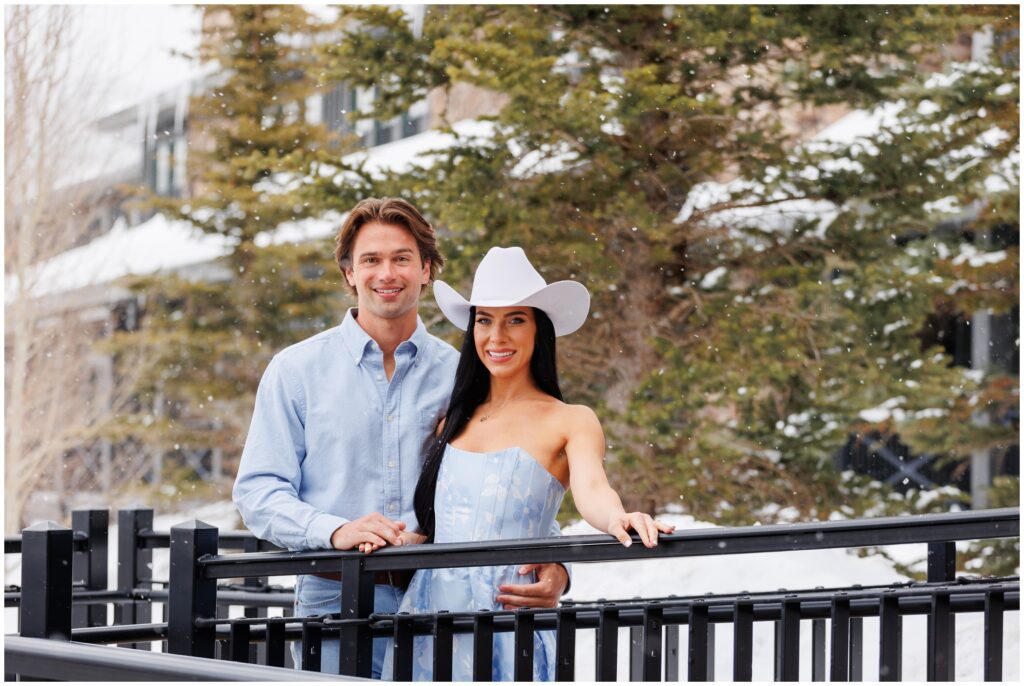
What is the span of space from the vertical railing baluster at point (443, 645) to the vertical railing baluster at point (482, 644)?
6cm

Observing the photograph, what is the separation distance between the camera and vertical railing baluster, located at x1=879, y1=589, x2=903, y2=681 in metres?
2.31

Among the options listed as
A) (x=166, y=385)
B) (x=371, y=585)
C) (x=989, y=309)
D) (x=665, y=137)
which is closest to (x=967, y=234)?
(x=989, y=309)

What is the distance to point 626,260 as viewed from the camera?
10.2 m

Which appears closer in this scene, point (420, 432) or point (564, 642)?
point (564, 642)

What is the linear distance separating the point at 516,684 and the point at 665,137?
8232 millimetres

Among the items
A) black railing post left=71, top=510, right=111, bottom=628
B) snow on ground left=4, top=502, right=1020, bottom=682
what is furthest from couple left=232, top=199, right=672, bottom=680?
snow on ground left=4, top=502, right=1020, bottom=682

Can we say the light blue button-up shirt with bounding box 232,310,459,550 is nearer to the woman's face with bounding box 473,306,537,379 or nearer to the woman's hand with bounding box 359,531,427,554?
the woman's hand with bounding box 359,531,427,554

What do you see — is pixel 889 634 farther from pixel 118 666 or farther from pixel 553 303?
pixel 118 666

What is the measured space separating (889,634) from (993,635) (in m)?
0.21

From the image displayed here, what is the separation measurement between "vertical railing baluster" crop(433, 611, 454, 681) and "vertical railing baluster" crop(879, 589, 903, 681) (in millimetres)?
873

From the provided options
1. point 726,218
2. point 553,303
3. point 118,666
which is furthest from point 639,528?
point 726,218

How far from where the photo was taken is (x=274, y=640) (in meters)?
2.79

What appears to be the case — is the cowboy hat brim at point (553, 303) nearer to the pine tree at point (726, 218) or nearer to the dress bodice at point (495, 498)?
the dress bodice at point (495, 498)

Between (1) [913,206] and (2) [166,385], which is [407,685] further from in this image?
(2) [166,385]
